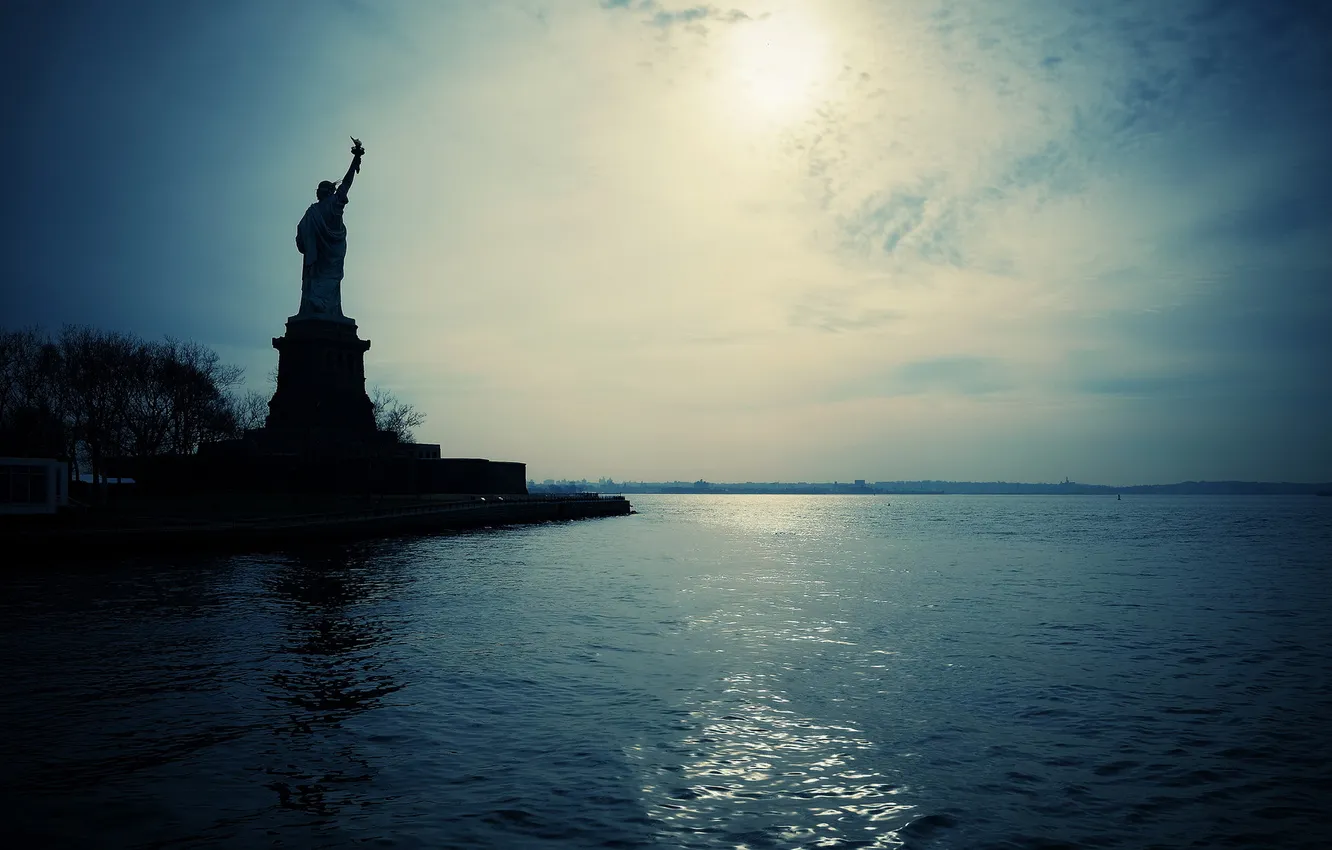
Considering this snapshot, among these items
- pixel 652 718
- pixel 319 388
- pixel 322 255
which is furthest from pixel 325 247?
pixel 652 718

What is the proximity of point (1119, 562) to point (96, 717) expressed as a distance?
44680 mm

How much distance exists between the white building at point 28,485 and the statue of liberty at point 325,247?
2920 centimetres

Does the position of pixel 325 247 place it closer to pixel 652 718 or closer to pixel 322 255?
pixel 322 255

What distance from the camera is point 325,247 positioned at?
6856 cm

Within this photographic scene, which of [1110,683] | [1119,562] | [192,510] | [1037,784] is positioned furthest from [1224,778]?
[192,510]

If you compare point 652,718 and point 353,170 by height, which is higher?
point 353,170

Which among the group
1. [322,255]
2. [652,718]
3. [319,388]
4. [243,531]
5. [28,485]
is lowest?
[652,718]

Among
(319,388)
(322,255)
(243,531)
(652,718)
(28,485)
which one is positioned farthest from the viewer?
(322,255)

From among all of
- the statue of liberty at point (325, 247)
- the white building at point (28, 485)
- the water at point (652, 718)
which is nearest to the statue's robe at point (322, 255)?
the statue of liberty at point (325, 247)

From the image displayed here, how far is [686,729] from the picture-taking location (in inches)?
467

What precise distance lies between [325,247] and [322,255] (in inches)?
29.2

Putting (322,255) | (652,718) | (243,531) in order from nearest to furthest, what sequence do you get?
(652,718), (243,531), (322,255)

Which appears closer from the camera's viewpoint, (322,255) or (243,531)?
(243,531)

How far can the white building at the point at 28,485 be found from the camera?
37.4 metres
